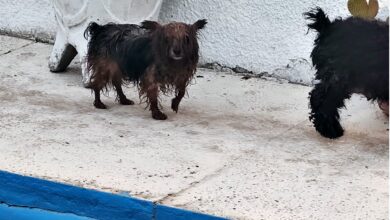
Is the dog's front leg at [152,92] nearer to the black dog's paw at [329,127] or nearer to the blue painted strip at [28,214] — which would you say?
the black dog's paw at [329,127]

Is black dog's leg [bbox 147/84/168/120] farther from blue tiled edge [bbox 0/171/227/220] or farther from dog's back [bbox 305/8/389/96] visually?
blue tiled edge [bbox 0/171/227/220]

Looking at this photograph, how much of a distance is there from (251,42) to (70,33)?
1.23 metres

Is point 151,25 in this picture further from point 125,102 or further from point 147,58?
point 125,102

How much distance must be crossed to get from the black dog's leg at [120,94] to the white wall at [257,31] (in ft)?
3.14

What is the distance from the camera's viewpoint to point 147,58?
4.88 m

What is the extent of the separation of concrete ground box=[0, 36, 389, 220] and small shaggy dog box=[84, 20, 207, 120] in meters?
0.17

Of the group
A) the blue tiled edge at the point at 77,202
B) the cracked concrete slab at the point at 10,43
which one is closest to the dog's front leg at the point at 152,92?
the blue tiled edge at the point at 77,202

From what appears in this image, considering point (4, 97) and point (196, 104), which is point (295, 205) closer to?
point (196, 104)

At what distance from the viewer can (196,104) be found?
534 cm

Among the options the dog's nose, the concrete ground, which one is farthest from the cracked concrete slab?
the dog's nose

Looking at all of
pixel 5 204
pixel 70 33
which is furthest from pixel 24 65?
pixel 5 204

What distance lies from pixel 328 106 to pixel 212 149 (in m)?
0.66

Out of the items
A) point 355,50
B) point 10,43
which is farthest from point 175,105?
point 10,43

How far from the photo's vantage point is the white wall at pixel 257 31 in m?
5.77
